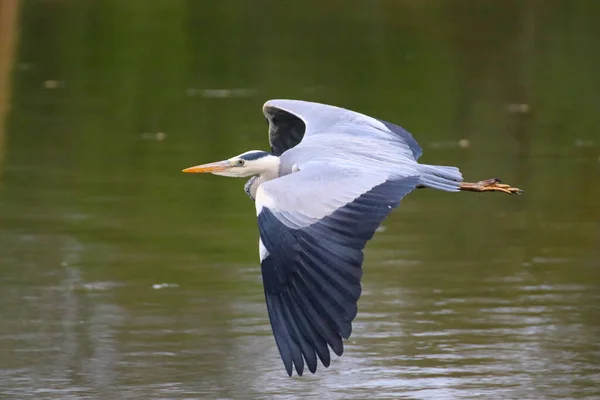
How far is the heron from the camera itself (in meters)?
5.29

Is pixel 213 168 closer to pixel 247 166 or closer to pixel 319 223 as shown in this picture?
pixel 247 166

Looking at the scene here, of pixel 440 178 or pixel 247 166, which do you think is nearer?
Result: pixel 440 178

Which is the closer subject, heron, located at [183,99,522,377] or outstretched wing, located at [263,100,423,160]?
heron, located at [183,99,522,377]

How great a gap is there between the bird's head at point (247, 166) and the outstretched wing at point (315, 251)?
2.71 ft

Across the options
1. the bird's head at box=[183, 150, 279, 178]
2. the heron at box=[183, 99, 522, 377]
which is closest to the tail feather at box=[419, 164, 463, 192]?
the heron at box=[183, 99, 522, 377]

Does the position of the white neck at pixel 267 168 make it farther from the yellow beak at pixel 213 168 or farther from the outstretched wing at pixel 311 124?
the outstretched wing at pixel 311 124

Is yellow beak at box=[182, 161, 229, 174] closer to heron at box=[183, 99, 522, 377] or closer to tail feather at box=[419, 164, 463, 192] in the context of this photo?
heron at box=[183, 99, 522, 377]

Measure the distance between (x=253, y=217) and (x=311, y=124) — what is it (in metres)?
2.86

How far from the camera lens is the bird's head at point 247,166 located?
693cm

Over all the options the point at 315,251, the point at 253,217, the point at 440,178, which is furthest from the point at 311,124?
the point at 253,217

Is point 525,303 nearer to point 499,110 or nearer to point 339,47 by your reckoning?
point 499,110

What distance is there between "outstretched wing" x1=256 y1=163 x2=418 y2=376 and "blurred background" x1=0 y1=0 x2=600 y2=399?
101 centimetres

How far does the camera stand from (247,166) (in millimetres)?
7016

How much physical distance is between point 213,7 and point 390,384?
56.2 feet
